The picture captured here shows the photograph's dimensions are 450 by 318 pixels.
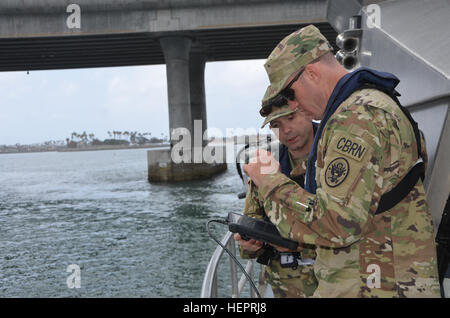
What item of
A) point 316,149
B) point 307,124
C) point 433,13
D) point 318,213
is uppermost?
point 433,13

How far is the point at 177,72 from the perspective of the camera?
29.6 m

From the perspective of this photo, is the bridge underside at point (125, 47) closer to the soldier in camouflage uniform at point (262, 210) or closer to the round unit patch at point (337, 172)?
the soldier in camouflage uniform at point (262, 210)

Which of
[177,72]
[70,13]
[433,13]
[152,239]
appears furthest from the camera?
[177,72]

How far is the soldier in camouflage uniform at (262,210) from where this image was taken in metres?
1.92

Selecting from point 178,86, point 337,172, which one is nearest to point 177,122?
point 178,86

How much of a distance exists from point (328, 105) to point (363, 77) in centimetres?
19

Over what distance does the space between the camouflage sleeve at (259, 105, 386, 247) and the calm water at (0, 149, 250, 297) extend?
816 cm

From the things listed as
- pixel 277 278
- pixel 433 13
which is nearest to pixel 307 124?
pixel 277 278

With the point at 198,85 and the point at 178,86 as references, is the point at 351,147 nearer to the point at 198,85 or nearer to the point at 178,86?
the point at 178,86

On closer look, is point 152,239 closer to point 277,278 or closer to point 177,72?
point 277,278

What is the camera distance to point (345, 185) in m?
1.42

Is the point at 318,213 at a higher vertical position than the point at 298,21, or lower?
lower

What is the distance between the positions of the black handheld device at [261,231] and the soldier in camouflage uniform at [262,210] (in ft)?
1.13

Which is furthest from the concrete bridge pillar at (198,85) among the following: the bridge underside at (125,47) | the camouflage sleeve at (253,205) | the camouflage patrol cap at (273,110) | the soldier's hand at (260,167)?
the soldier's hand at (260,167)
